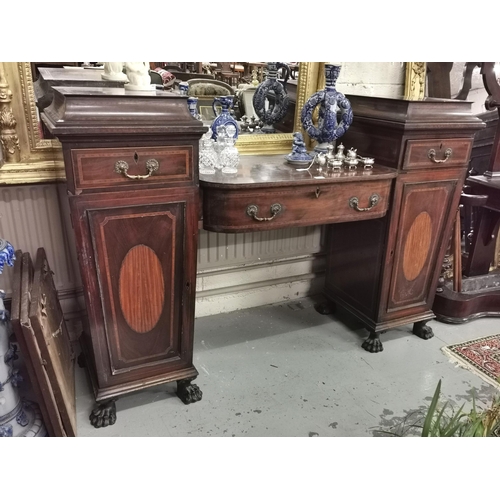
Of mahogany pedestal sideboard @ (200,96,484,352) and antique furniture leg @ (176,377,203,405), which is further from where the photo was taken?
antique furniture leg @ (176,377,203,405)

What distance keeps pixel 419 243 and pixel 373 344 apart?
0.51 m

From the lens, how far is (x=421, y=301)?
2219 mm

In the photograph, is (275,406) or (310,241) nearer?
(275,406)

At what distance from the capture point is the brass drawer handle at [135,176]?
53.1 inches

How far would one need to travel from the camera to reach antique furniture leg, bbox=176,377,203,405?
5.85ft

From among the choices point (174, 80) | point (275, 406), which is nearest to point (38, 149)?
point (174, 80)

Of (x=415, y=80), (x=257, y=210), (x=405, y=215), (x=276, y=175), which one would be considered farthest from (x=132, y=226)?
(x=415, y=80)

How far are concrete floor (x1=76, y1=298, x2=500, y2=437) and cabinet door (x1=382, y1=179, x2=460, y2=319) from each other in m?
0.24

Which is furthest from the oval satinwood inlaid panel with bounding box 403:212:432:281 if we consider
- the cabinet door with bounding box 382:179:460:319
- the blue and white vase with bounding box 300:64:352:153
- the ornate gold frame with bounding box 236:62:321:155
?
the ornate gold frame with bounding box 236:62:321:155

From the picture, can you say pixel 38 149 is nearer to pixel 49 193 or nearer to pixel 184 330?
pixel 49 193

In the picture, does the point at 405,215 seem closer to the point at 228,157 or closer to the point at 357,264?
the point at 357,264

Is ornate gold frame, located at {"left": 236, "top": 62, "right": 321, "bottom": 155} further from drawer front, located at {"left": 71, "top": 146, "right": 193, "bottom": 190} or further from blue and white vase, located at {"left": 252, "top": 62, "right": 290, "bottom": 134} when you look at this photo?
drawer front, located at {"left": 71, "top": 146, "right": 193, "bottom": 190}

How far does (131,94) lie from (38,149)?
59 cm

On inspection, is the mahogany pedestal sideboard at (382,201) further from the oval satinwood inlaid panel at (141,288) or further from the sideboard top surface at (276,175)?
the oval satinwood inlaid panel at (141,288)
